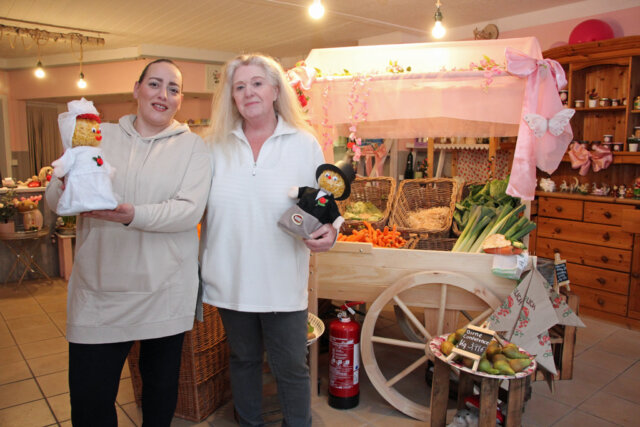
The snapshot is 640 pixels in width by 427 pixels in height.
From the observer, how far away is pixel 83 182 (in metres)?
1.41

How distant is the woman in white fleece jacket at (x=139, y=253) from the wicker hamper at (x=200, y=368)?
2.25ft

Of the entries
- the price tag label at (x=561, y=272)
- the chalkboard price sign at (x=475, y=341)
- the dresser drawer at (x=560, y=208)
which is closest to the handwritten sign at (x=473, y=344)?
the chalkboard price sign at (x=475, y=341)

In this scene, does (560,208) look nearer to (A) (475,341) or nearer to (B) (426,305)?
(B) (426,305)

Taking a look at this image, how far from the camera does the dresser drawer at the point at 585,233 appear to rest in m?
3.98

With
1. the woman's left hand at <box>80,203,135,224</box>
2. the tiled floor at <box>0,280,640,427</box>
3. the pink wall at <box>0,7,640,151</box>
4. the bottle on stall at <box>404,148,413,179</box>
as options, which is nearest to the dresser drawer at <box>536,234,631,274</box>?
the tiled floor at <box>0,280,640,427</box>

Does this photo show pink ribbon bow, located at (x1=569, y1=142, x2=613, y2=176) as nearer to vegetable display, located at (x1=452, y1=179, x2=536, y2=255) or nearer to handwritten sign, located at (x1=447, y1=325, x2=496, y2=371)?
vegetable display, located at (x1=452, y1=179, x2=536, y2=255)

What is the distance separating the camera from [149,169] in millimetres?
1609

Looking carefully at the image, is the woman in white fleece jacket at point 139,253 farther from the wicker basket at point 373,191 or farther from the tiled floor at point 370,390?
the wicker basket at point 373,191

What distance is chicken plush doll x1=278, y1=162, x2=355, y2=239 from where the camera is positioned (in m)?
1.67

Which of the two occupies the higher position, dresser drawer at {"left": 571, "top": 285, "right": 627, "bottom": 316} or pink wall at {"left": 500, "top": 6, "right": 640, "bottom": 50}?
pink wall at {"left": 500, "top": 6, "right": 640, "bottom": 50}

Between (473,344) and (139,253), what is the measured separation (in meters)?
1.34

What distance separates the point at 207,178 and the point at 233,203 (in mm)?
126

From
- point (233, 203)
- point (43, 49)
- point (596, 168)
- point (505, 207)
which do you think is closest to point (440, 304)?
point (505, 207)

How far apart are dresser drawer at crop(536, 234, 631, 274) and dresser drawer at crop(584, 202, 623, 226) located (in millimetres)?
229
